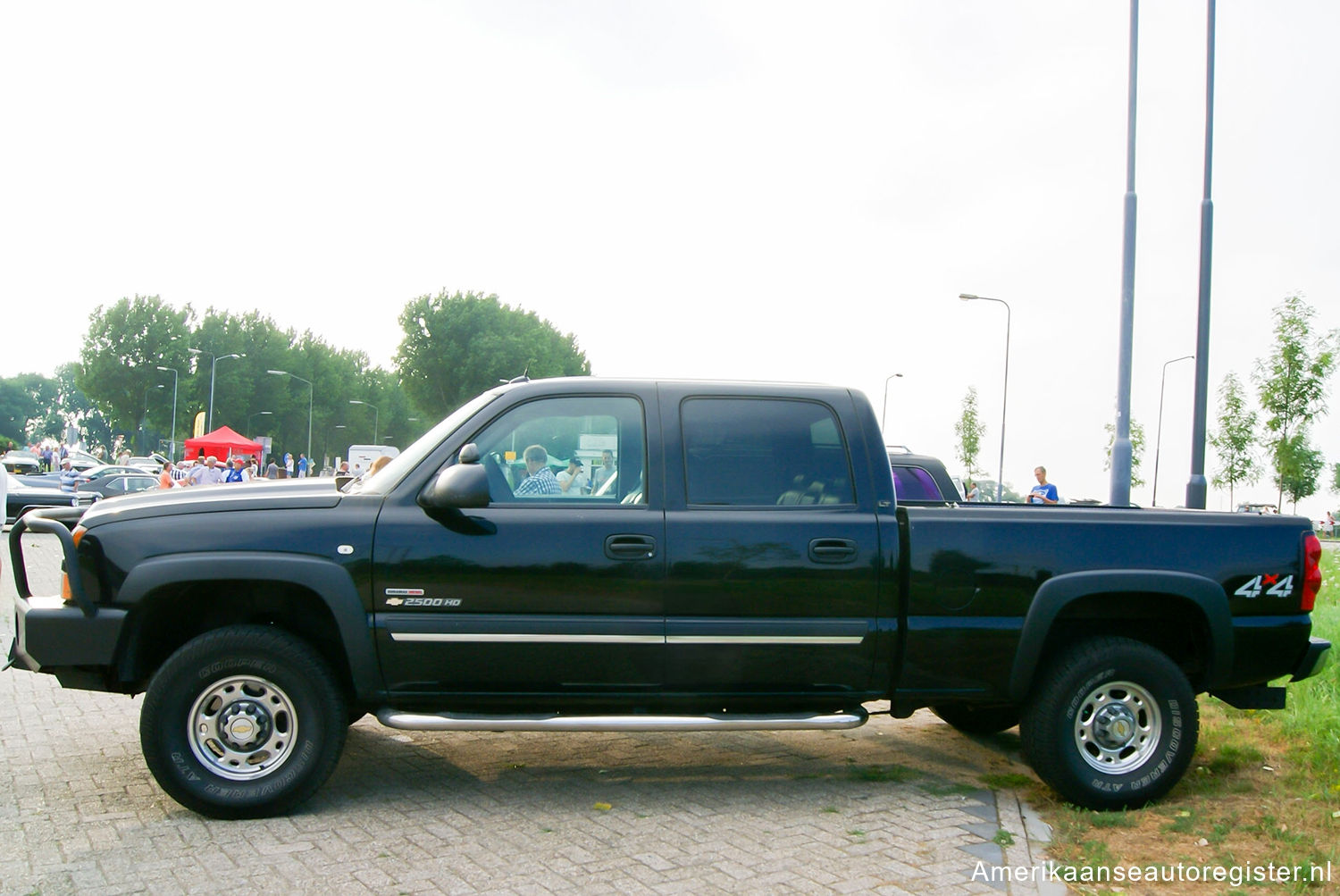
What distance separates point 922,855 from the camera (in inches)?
175

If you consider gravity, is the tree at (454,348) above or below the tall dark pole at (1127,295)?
above

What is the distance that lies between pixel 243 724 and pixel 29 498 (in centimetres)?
2522

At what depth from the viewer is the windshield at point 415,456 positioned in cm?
495

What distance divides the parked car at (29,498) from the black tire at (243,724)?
23.0 metres

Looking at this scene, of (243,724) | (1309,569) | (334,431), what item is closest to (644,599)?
(243,724)

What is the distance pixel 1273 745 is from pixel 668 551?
411 cm

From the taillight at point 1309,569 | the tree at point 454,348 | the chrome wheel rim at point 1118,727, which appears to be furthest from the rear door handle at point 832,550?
the tree at point 454,348

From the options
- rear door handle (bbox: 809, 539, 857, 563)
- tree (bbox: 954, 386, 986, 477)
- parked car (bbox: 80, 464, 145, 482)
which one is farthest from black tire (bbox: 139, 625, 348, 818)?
tree (bbox: 954, 386, 986, 477)

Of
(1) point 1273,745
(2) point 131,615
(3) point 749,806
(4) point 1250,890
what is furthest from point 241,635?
(1) point 1273,745

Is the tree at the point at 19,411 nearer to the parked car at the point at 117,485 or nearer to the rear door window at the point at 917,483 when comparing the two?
the parked car at the point at 117,485

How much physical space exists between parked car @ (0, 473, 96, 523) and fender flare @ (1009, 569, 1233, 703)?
81.3 ft

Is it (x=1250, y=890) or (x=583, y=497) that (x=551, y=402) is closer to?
(x=583, y=497)

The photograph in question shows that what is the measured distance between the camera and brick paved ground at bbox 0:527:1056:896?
13.4 ft

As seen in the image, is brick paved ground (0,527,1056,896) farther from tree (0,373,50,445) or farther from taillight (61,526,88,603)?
tree (0,373,50,445)
